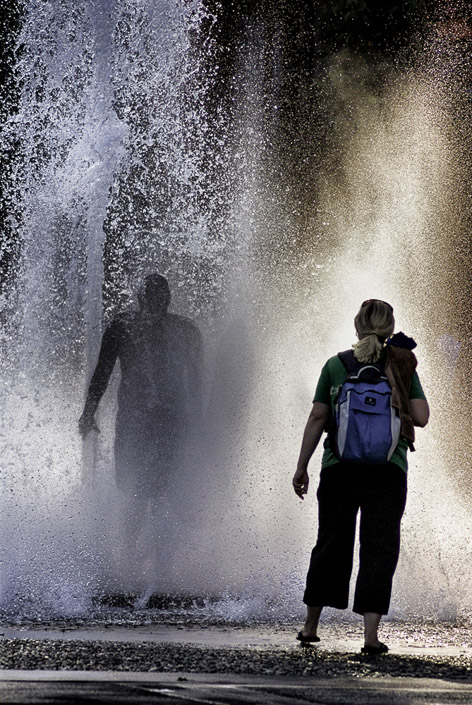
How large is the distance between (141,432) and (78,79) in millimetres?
3853

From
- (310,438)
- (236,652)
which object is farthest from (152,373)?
(236,652)

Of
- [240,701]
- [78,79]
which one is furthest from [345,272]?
[240,701]

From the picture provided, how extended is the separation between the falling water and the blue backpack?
1.70 meters

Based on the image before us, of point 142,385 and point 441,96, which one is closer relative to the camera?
point 142,385

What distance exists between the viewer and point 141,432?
→ 7930mm

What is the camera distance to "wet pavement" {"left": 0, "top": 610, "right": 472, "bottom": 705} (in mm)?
3844

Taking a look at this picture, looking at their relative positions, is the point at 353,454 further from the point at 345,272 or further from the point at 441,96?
→ the point at 441,96

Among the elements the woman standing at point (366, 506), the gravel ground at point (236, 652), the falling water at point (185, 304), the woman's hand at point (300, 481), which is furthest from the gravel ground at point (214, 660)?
the falling water at point (185, 304)

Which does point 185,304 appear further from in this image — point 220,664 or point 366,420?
point 220,664

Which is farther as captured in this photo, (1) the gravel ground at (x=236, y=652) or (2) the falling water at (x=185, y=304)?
(2) the falling water at (x=185, y=304)

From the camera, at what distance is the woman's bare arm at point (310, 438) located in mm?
5629

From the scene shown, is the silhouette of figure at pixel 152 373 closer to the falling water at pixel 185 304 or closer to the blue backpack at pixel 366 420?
the falling water at pixel 185 304

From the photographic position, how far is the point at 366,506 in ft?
17.9

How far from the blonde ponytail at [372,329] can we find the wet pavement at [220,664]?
1187mm
